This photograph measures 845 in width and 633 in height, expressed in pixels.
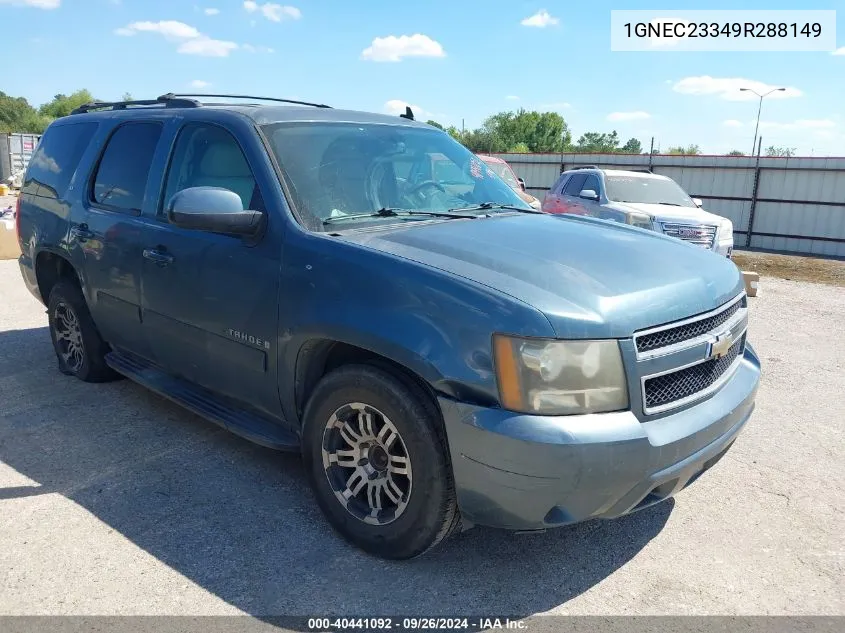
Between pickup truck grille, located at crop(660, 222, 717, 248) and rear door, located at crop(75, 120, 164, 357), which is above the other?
rear door, located at crop(75, 120, 164, 357)

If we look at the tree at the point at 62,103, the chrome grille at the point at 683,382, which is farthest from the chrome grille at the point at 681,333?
the tree at the point at 62,103

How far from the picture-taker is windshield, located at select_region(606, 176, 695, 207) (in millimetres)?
11336

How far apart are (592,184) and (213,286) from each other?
9321 millimetres

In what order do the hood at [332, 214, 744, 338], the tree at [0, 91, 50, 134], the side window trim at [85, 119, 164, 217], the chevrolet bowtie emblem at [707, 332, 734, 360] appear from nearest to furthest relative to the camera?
the hood at [332, 214, 744, 338], the chevrolet bowtie emblem at [707, 332, 734, 360], the side window trim at [85, 119, 164, 217], the tree at [0, 91, 50, 134]

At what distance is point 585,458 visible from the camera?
7.88 feet

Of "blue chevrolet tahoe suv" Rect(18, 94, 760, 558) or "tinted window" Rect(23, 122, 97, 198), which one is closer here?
"blue chevrolet tahoe suv" Rect(18, 94, 760, 558)

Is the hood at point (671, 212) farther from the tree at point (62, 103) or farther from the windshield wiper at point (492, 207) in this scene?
the tree at point (62, 103)

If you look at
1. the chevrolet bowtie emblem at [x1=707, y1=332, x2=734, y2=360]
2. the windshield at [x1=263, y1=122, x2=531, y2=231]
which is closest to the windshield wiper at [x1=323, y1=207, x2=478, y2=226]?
the windshield at [x1=263, y1=122, x2=531, y2=231]

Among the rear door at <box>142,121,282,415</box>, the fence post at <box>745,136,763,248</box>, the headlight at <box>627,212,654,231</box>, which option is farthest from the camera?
the fence post at <box>745,136,763,248</box>

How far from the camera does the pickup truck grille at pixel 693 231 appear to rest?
Answer: 1019 centimetres

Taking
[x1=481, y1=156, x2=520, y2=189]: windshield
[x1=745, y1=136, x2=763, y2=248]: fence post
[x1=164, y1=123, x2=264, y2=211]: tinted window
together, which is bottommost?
[x1=745, y1=136, x2=763, y2=248]: fence post

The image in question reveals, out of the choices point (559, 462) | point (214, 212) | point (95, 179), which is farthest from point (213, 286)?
point (559, 462)

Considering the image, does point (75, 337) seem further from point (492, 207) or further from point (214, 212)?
point (492, 207)

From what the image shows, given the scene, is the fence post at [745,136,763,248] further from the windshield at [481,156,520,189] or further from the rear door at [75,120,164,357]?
the rear door at [75,120,164,357]
